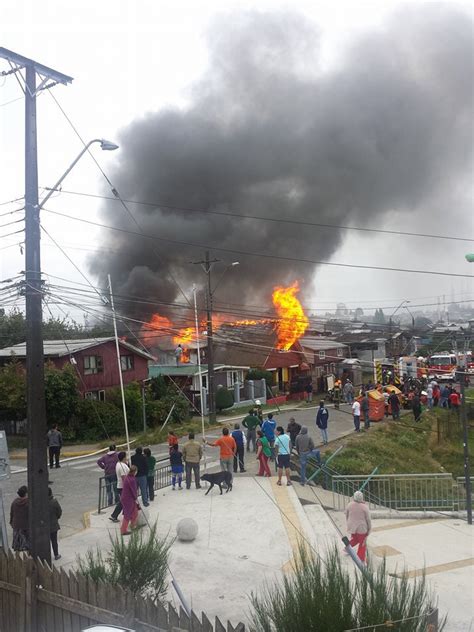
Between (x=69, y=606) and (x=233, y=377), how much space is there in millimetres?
28730

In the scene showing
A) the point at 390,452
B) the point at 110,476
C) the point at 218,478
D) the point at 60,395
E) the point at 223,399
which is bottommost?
the point at 390,452

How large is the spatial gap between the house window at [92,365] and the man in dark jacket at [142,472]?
16.4 meters

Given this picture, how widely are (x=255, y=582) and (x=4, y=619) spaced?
3128 millimetres

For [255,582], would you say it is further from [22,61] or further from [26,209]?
[22,61]

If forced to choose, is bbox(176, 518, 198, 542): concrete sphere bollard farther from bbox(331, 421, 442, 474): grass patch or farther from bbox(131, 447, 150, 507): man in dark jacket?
bbox(331, 421, 442, 474): grass patch

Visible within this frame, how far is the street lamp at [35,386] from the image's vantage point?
7.85 meters

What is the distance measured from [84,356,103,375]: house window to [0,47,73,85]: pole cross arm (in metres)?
19.2

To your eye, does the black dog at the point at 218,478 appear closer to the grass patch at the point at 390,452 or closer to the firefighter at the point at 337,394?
the grass patch at the point at 390,452

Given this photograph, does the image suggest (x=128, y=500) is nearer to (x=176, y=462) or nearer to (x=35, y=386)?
(x=35, y=386)

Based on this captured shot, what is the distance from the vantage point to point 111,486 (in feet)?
36.9

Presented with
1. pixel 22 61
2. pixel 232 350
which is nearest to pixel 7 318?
pixel 232 350

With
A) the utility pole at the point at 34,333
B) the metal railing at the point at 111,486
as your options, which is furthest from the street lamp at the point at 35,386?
the metal railing at the point at 111,486

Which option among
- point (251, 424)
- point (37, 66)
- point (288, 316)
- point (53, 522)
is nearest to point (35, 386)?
point (53, 522)

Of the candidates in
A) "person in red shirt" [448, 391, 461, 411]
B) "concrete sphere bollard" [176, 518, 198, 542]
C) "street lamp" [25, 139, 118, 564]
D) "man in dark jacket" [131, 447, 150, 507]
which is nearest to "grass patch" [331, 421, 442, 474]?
"person in red shirt" [448, 391, 461, 411]
